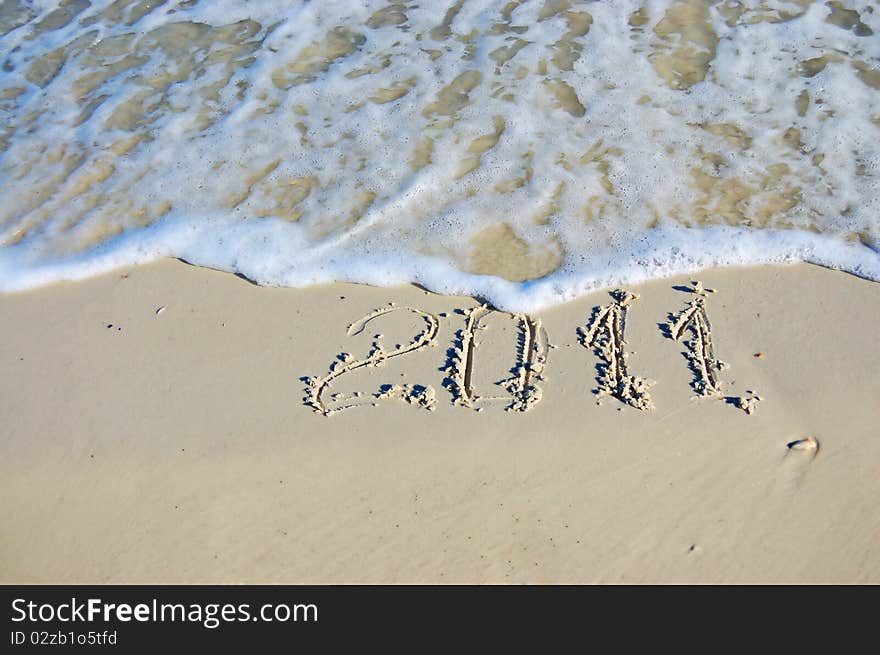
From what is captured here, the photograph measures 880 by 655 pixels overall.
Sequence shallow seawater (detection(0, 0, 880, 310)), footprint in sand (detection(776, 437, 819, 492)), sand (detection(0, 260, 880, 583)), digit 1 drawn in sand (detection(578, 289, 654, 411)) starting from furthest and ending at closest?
shallow seawater (detection(0, 0, 880, 310)) → digit 1 drawn in sand (detection(578, 289, 654, 411)) → footprint in sand (detection(776, 437, 819, 492)) → sand (detection(0, 260, 880, 583))

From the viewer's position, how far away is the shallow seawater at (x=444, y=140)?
11.0 feet

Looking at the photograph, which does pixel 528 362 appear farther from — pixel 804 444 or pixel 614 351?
pixel 804 444

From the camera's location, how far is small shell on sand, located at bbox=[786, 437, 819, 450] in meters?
2.55

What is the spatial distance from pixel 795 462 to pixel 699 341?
57 centimetres

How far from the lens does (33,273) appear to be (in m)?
3.40

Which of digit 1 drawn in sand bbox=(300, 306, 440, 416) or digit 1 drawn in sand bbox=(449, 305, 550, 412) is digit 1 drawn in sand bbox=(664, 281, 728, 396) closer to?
digit 1 drawn in sand bbox=(449, 305, 550, 412)

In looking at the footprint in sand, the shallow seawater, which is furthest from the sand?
the shallow seawater

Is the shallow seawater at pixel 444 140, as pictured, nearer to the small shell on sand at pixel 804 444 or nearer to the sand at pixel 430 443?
the sand at pixel 430 443

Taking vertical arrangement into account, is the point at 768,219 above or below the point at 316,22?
below

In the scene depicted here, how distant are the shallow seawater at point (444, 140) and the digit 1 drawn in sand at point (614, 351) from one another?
0.50 feet

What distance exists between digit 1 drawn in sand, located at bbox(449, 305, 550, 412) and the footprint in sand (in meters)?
0.82
